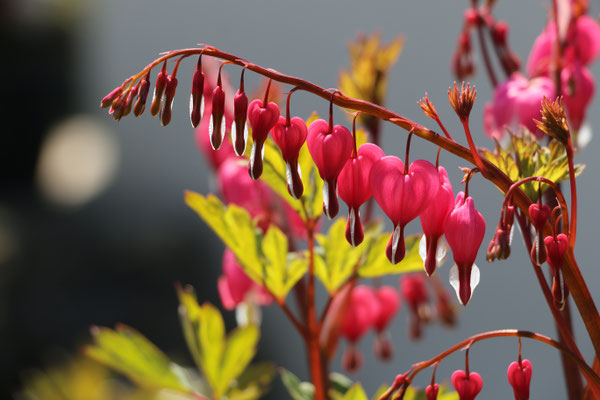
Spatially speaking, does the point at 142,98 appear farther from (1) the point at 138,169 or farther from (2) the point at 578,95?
(1) the point at 138,169

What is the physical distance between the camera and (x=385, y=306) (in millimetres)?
836

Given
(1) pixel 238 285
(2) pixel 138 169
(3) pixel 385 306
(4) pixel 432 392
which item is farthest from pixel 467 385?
(2) pixel 138 169

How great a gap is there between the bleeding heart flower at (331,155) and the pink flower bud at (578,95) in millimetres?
304

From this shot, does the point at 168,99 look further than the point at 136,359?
No

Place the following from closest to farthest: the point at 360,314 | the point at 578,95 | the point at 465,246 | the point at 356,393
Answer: the point at 465,246, the point at 356,393, the point at 578,95, the point at 360,314

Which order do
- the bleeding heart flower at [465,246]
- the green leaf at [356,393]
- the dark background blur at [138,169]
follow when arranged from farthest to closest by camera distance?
the dark background blur at [138,169]
the green leaf at [356,393]
the bleeding heart flower at [465,246]

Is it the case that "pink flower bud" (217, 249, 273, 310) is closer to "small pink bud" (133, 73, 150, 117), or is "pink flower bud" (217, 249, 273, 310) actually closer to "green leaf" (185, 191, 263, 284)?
"green leaf" (185, 191, 263, 284)

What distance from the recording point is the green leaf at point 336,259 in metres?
0.58

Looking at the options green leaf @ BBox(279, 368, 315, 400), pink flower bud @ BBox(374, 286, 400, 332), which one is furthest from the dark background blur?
green leaf @ BBox(279, 368, 315, 400)

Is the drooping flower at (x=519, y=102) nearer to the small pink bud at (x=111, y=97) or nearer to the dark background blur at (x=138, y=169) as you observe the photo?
the small pink bud at (x=111, y=97)

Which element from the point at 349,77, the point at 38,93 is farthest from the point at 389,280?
the point at 349,77

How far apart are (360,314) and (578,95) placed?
328 millimetres

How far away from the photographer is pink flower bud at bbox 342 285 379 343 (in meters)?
0.78

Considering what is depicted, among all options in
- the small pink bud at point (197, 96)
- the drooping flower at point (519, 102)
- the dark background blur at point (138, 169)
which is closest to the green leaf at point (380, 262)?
the drooping flower at point (519, 102)
